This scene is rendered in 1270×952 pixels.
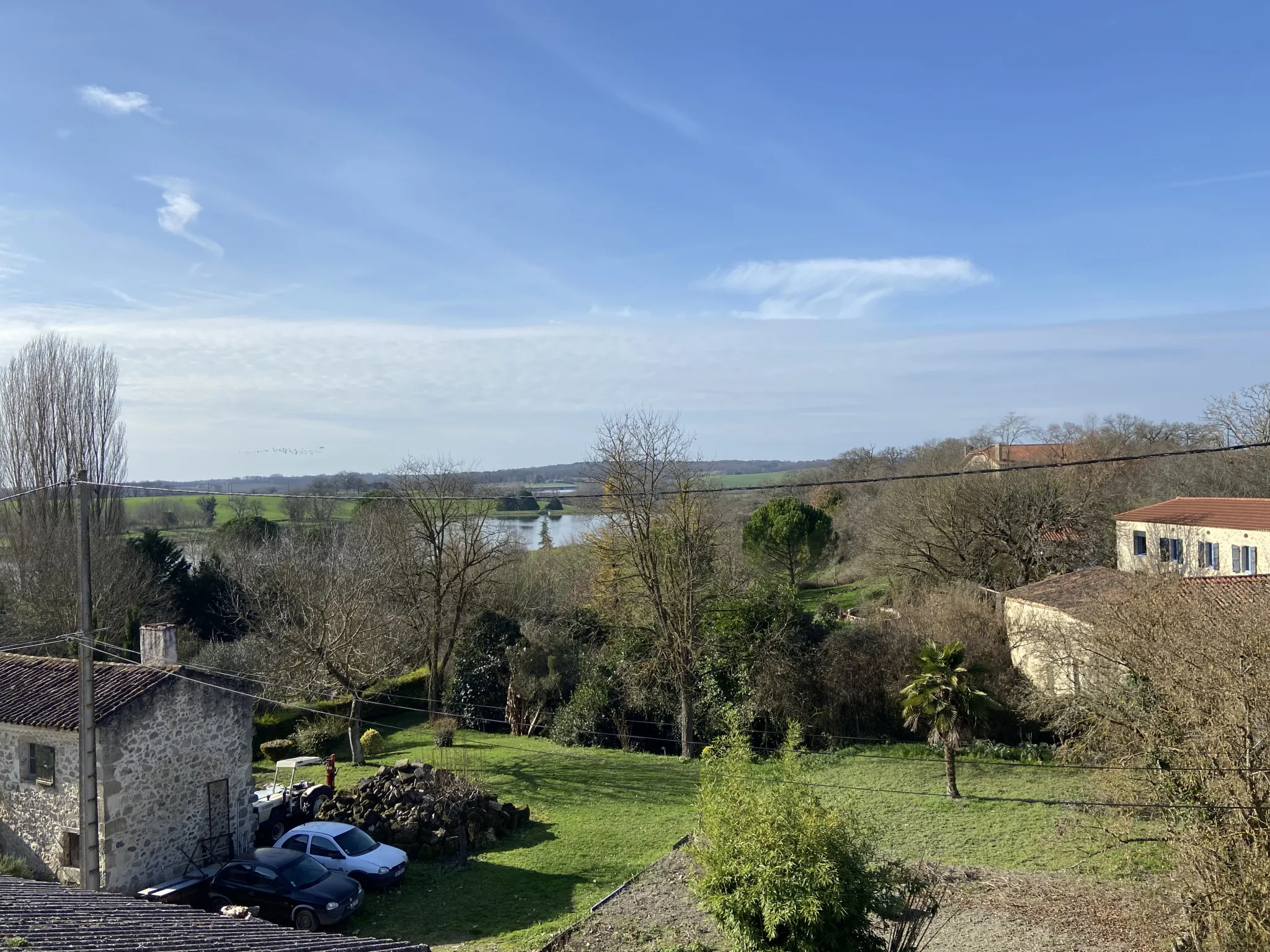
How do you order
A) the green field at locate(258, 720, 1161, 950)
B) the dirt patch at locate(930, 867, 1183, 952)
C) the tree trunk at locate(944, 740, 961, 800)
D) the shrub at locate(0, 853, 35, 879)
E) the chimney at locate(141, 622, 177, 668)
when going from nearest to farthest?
the dirt patch at locate(930, 867, 1183, 952), the green field at locate(258, 720, 1161, 950), the shrub at locate(0, 853, 35, 879), the chimney at locate(141, 622, 177, 668), the tree trunk at locate(944, 740, 961, 800)

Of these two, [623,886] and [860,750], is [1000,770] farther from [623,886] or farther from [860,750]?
[623,886]

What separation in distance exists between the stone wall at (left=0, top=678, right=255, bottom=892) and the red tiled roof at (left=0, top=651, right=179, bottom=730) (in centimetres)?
28

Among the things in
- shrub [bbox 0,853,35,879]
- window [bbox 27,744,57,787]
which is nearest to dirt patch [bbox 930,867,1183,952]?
window [bbox 27,744,57,787]

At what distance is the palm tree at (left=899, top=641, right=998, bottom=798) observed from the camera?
1770 cm

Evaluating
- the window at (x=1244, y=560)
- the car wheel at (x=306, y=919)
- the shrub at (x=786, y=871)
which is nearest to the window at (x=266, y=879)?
the car wheel at (x=306, y=919)

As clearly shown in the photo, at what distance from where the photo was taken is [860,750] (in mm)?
22703

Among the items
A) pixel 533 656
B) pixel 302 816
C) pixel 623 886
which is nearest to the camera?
pixel 623 886

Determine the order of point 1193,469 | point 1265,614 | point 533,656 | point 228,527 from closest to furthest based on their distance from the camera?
point 1265,614
point 533,656
point 1193,469
point 228,527

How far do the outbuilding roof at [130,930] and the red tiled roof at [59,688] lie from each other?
5.90 m

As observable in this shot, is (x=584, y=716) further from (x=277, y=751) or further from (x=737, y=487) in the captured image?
(x=737, y=487)

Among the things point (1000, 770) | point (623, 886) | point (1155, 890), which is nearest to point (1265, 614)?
point (1155, 890)

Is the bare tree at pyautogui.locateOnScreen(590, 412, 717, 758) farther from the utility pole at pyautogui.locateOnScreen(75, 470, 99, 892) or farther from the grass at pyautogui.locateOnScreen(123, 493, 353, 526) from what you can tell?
the grass at pyautogui.locateOnScreen(123, 493, 353, 526)

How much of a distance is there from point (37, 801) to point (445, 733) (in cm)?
1136

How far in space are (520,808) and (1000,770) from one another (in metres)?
11.4
